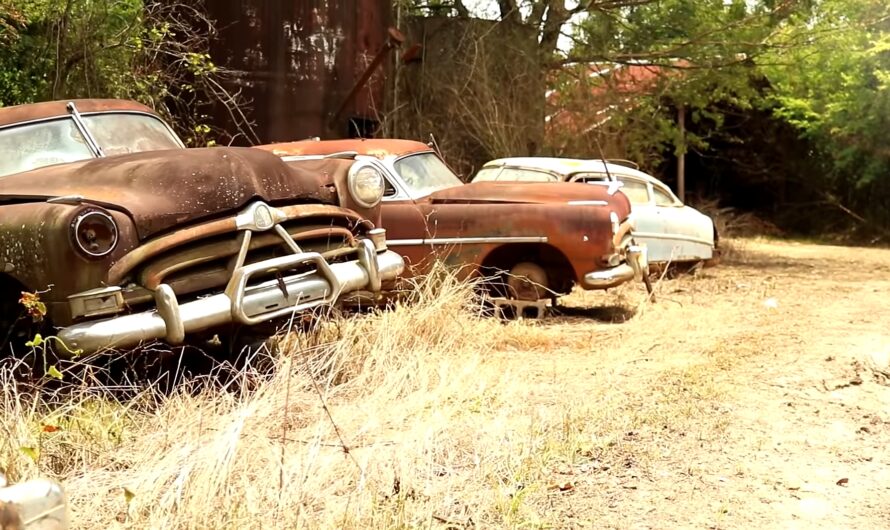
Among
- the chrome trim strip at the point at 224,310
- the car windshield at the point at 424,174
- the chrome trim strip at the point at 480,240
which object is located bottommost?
the chrome trim strip at the point at 480,240

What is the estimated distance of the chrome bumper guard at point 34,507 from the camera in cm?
241

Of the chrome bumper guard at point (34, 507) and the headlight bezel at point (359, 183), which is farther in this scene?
the headlight bezel at point (359, 183)

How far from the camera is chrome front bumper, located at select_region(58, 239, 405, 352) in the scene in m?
4.67

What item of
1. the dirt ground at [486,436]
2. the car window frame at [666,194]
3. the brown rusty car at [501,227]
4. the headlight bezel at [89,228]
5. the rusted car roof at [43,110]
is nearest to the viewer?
the dirt ground at [486,436]

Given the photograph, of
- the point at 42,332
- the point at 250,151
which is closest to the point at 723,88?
the point at 250,151

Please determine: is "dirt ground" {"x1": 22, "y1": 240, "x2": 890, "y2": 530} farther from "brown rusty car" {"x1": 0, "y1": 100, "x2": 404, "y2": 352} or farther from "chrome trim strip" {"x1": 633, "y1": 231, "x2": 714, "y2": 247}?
"chrome trim strip" {"x1": 633, "y1": 231, "x2": 714, "y2": 247}

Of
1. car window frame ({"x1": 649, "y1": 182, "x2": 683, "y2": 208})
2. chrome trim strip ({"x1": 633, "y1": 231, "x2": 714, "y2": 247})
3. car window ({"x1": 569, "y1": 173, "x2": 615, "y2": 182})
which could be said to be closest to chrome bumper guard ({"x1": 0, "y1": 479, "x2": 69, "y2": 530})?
car window ({"x1": 569, "y1": 173, "x2": 615, "y2": 182})

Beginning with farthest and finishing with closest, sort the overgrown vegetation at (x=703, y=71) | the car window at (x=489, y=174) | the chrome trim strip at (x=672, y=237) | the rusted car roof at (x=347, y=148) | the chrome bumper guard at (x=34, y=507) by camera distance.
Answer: the overgrown vegetation at (x=703, y=71) < the chrome trim strip at (x=672, y=237) < the car window at (x=489, y=174) < the rusted car roof at (x=347, y=148) < the chrome bumper guard at (x=34, y=507)

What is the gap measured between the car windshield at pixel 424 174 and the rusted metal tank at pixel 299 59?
3.52 metres

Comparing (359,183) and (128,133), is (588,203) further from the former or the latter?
(128,133)

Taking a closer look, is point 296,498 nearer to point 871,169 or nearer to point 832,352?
point 832,352

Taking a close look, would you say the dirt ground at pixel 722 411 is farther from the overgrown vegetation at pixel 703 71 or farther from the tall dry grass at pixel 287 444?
the overgrown vegetation at pixel 703 71

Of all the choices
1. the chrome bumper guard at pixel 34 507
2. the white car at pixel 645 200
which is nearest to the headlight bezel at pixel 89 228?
the chrome bumper guard at pixel 34 507

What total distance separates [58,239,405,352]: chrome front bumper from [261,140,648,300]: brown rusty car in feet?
7.60
